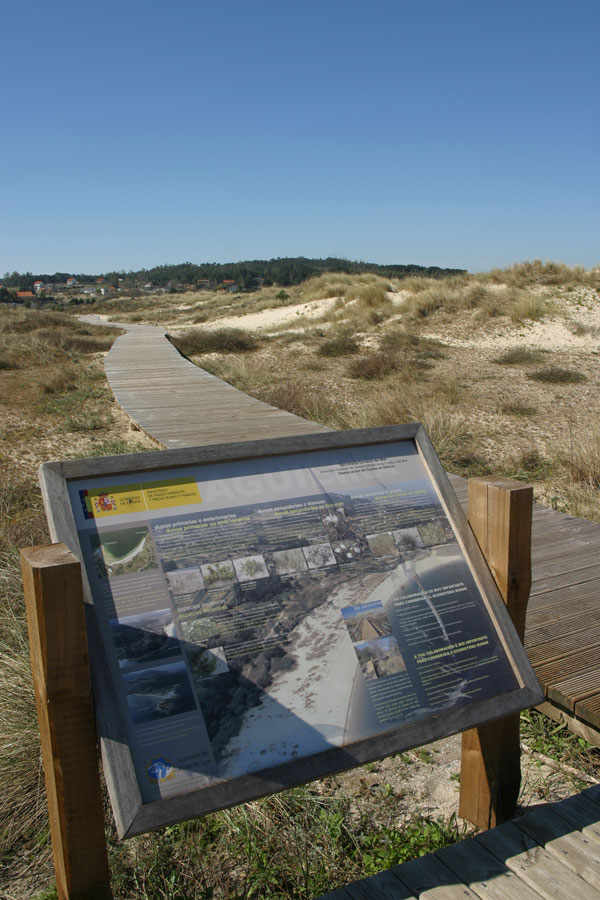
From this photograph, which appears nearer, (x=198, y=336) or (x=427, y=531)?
(x=427, y=531)

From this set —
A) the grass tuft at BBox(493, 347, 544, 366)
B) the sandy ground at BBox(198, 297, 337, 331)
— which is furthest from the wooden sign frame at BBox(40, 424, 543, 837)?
the sandy ground at BBox(198, 297, 337, 331)

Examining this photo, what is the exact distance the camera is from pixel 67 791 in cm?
139

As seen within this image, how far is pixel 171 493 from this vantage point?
1.67 meters

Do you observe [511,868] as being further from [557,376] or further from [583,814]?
[557,376]

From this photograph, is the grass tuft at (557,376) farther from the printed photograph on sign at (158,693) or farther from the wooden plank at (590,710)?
the printed photograph on sign at (158,693)

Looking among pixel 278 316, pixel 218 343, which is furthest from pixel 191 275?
pixel 218 343

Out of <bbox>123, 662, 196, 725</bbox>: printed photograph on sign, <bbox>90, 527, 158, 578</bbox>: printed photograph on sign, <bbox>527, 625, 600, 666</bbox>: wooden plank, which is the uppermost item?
<bbox>90, 527, 158, 578</bbox>: printed photograph on sign

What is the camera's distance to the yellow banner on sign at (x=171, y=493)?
164cm

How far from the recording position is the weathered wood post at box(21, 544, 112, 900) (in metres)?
1.32

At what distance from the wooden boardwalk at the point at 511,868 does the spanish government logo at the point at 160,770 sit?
0.57 meters

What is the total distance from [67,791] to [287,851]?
3.11 ft

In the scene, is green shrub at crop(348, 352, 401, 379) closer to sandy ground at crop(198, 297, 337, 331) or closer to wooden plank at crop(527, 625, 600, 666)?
wooden plank at crop(527, 625, 600, 666)

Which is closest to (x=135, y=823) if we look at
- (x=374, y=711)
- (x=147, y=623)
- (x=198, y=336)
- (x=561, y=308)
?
(x=147, y=623)

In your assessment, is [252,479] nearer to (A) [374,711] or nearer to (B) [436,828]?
(A) [374,711]
